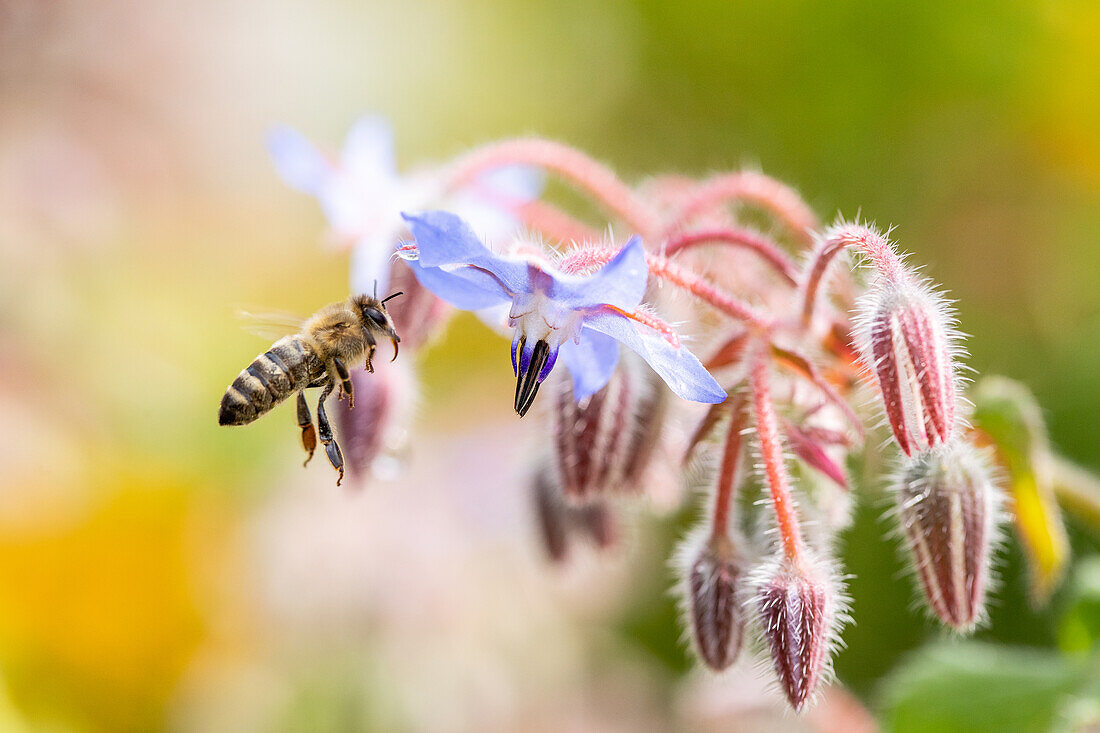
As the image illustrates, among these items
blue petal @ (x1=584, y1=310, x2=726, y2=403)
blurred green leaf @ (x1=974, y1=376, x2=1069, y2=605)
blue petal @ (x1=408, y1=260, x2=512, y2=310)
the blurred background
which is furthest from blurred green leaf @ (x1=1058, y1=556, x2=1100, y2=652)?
blue petal @ (x1=408, y1=260, x2=512, y2=310)

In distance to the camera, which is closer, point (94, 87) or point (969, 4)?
point (94, 87)

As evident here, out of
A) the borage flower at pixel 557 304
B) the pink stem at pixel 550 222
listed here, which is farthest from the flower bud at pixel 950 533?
the pink stem at pixel 550 222

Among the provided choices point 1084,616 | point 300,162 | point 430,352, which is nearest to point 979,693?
point 1084,616

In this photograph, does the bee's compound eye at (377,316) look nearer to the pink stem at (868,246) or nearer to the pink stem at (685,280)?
the pink stem at (685,280)

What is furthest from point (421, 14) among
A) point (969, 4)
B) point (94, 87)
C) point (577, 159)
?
point (577, 159)

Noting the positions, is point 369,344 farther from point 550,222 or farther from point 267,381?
point 550,222

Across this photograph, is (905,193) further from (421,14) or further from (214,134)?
(214,134)
